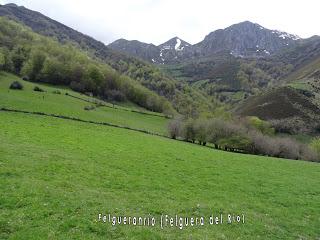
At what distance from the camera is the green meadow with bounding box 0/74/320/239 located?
62.4 feet

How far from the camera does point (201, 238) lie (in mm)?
19141

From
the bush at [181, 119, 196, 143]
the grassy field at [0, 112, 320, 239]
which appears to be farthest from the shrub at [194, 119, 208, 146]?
the grassy field at [0, 112, 320, 239]

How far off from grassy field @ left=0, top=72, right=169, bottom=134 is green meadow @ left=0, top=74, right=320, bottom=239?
101 feet

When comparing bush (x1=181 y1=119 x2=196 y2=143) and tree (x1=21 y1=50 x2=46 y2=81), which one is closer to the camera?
bush (x1=181 y1=119 x2=196 y2=143)

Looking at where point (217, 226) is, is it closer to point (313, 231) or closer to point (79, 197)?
point (313, 231)

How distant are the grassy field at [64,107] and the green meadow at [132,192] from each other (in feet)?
101

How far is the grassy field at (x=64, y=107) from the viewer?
80125 millimetres

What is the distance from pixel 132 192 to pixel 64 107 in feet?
223

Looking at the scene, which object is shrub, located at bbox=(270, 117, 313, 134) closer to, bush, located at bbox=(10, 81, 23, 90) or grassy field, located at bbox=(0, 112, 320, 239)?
bush, located at bbox=(10, 81, 23, 90)

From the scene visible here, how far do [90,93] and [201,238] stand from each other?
133 meters

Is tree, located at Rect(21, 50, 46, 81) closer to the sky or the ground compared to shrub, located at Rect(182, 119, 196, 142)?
closer to the sky

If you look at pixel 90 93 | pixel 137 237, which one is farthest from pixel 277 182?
pixel 90 93

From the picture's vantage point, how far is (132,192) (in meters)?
27.0

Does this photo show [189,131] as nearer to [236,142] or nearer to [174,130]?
[174,130]
